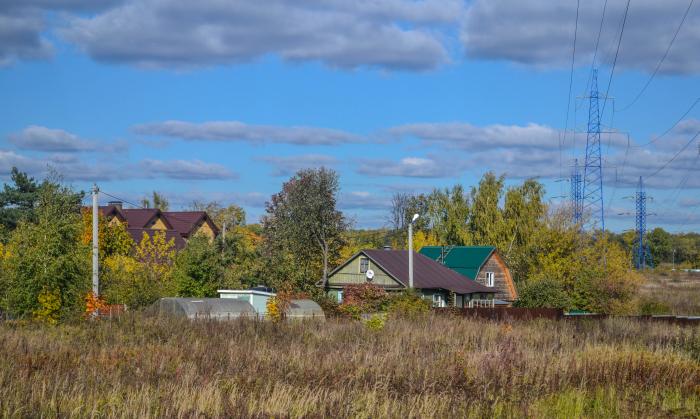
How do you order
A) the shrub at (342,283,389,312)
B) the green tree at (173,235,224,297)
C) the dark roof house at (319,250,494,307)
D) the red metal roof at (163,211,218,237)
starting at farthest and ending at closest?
the red metal roof at (163,211,218,237) → the dark roof house at (319,250,494,307) → the green tree at (173,235,224,297) → the shrub at (342,283,389,312)

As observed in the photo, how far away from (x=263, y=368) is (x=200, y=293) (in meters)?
31.0

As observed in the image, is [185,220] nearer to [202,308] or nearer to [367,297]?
[367,297]

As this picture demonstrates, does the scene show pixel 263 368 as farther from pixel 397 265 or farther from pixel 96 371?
pixel 397 265

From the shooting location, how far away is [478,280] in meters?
72.3

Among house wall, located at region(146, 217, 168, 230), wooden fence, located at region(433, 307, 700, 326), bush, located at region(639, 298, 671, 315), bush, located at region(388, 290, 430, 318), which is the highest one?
house wall, located at region(146, 217, 168, 230)

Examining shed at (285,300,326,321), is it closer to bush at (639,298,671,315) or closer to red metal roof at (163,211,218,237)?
bush at (639,298,671,315)

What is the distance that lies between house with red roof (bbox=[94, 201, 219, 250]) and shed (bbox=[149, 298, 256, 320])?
36.1 meters

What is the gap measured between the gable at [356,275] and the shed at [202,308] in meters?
22.4

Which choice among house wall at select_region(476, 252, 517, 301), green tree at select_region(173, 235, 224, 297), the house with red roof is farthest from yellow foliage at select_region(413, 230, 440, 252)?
green tree at select_region(173, 235, 224, 297)

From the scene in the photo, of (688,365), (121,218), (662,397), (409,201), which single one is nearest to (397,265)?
A: (121,218)

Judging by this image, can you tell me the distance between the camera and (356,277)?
6031 cm

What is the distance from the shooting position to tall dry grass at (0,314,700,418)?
12.8 metres

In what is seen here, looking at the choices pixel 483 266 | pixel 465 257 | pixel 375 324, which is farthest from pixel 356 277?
pixel 375 324

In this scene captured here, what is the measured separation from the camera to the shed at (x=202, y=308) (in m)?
32.2
